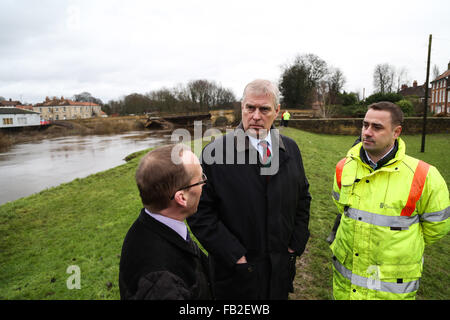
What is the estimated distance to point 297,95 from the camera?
48.0m

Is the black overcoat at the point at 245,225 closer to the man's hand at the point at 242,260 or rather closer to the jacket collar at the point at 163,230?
the man's hand at the point at 242,260

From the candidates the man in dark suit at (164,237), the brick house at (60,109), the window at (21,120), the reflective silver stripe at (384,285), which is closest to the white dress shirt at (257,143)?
the man in dark suit at (164,237)

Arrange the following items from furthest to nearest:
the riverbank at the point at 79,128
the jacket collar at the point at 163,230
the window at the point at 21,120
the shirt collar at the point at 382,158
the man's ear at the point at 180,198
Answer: the window at the point at 21,120
the riverbank at the point at 79,128
the shirt collar at the point at 382,158
the man's ear at the point at 180,198
the jacket collar at the point at 163,230

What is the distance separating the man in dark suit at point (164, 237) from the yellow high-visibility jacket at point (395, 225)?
1.47 m

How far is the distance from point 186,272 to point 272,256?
0.85 metres

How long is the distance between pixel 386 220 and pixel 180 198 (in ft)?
5.92

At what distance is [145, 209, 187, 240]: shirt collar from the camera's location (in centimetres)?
144

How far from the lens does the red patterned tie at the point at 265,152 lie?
2.06 m

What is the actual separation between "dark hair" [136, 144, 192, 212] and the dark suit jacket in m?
0.10

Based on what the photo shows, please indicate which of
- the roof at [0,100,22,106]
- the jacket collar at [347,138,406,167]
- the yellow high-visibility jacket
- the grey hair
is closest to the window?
the roof at [0,100,22,106]

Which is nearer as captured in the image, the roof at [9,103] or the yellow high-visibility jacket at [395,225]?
the yellow high-visibility jacket at [395,225]

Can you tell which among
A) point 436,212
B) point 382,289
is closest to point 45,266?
point 382,289

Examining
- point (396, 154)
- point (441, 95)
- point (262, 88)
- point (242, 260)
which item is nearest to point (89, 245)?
point (242, 260)
